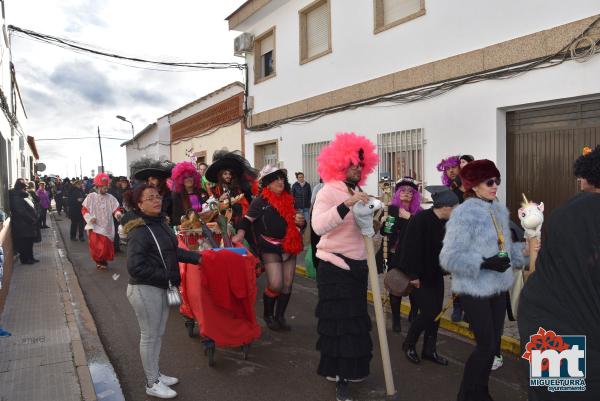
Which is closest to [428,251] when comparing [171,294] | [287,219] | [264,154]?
[287,219]

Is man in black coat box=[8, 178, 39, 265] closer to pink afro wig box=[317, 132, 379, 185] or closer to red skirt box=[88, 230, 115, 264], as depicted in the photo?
red skirt box=[88, 230, 115, 264]

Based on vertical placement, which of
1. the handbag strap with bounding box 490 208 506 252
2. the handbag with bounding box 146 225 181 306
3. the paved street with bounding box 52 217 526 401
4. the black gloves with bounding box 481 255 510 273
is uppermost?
the handbag strap with bounding box 490 208 506 252

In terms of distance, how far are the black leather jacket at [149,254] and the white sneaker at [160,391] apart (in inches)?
33.6

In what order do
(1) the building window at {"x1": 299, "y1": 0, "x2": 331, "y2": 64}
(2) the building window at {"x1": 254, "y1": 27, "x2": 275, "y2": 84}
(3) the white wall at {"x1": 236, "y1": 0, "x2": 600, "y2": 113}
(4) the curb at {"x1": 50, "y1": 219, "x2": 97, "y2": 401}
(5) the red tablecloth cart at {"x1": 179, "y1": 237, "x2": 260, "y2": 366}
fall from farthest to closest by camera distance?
(2) the building window at {"x1": 254, "y1": 27, "x2": 275, "y2": 84} → (1) the building window at {"x1": 299, "y1": 0, "x2": 331, "y2": 64} → (3) the white wall at {"x1": 236, "y1": 0, "x2": 600, "y2": 113} → (5) the red tablecloth cart at {"x1": 179, "y1": 237, "x2": 260, "y2": 366} → (4) the curb at {"x1": 50, "y1": 219, "x2": 97, "y2": 401}

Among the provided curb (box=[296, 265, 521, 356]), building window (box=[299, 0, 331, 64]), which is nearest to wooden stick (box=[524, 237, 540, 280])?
curb (box=[296, 265, 521, 356])

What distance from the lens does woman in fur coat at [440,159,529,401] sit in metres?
3.41

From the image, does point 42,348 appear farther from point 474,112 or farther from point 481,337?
point 474,112

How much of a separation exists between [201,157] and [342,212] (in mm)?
17305

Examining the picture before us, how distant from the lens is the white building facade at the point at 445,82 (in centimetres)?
654

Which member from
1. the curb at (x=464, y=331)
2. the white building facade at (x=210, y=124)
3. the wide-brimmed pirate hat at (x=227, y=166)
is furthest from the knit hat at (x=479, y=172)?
the white building facade at (x=210, y=124)

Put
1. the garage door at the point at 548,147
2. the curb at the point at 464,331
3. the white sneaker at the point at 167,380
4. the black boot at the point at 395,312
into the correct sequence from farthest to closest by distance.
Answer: the garage door at the point at 548,147 < the black boot at the point at 395,312 < the curb at the point at 464,331 < the white sneaker at the point at 167,380

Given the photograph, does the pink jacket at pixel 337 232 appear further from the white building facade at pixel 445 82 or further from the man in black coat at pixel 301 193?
the man in black coat at pixel 301 193

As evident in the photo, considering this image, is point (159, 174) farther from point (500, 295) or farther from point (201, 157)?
point (201, 157)

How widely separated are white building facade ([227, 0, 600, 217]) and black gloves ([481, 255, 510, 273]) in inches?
159
